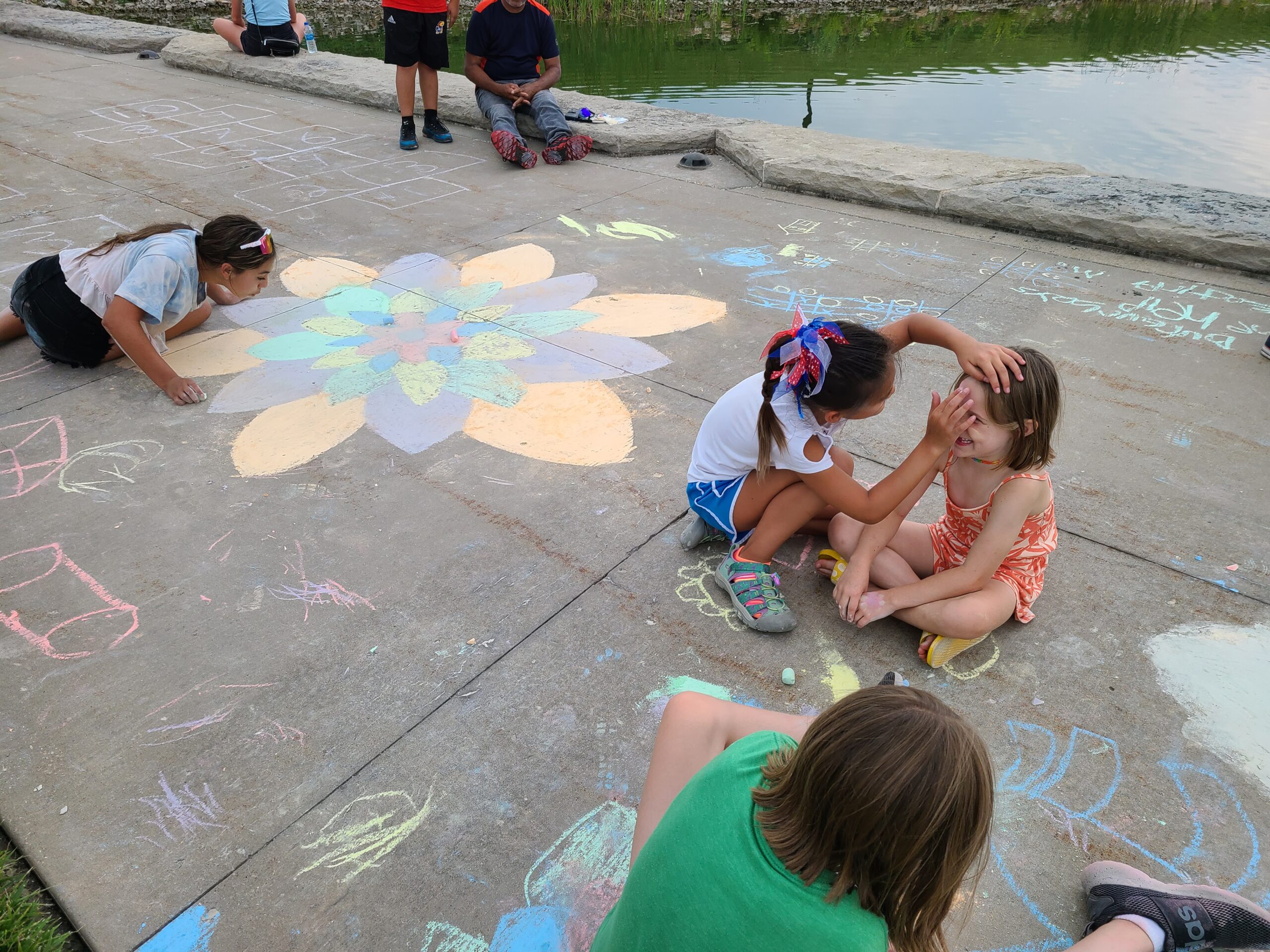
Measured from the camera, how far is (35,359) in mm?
3234

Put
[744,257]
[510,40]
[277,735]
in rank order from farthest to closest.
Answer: [510,40] → [744,257] → [277,735]

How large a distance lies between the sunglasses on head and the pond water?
6.11 meters

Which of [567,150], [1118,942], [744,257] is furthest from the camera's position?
[567,150]

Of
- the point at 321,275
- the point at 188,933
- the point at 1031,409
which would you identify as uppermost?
the point at 1031,409

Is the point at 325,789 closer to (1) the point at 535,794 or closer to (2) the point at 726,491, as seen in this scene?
(1) the point at 535,794

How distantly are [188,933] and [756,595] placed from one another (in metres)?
1.35

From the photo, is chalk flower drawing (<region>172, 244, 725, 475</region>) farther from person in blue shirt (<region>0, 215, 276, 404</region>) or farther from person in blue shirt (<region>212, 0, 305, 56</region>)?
person in blue shirt (<region>212, 0, 305, 56</region>)

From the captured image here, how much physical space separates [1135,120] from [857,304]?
6075 mm

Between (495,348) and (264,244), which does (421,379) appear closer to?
(495,348)

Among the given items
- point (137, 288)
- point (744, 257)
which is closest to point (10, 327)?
point (137, 288)

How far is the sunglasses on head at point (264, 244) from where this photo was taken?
3095 millimetres

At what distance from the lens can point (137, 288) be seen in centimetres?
296

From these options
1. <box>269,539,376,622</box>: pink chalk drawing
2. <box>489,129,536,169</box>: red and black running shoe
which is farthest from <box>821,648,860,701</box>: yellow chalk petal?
<box>489,129,536,169</box>: red and black running shoe

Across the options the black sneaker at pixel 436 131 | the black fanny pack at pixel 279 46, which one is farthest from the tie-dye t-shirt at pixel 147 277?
the black fanny pack at pixel 279 46
